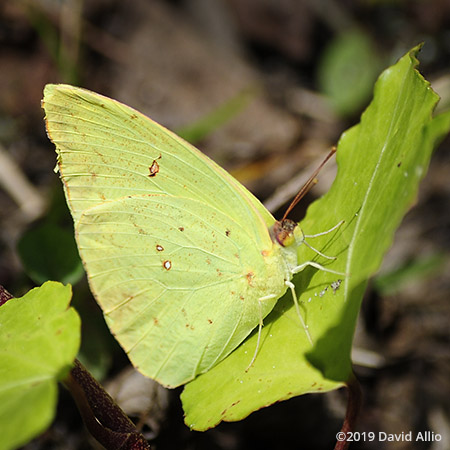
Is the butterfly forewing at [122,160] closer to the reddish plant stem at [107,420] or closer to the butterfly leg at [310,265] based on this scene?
the butterfly leg at [310,265]

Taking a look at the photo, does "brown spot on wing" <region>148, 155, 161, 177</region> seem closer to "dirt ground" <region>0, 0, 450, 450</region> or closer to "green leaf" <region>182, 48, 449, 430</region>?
"green leaf" <region>182, 48, 449, 430</region>

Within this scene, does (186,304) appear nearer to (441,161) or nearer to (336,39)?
(441,161)

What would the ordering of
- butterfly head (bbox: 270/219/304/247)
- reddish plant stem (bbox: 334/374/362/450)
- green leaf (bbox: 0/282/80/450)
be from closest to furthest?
green leaf (bbox: 0/282/80/450), reddish plant stem (bbox: 334/374/362/450), butterfly head (bbox: 270/219/304/247)

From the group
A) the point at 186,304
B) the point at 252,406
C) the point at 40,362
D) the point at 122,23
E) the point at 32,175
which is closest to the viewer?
the point at 40,362

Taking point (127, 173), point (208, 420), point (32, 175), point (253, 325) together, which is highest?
point (127, 173)

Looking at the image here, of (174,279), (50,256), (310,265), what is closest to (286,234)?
(310,265)

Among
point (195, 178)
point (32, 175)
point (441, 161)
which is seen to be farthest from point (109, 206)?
point (441, 161)

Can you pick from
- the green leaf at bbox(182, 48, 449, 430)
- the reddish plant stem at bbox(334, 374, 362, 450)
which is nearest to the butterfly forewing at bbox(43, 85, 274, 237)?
the green leaf at bbox(182, 48, 449, 430)
